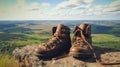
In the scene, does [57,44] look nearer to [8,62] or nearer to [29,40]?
[8,62]

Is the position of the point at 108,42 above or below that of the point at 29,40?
above

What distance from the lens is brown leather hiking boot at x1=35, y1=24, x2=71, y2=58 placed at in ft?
12.3

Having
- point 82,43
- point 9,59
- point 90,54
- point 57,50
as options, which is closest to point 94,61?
point 90,54

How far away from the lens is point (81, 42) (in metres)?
3.63

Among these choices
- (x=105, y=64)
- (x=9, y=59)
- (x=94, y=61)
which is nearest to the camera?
(x=105, y=64)

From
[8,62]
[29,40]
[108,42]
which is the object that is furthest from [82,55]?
[29,40]

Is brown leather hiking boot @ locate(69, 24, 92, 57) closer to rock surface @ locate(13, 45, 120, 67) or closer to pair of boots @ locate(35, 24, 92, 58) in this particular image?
pair of boots @ locate(35, 24, 92, 58)

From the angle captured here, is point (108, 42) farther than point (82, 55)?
Yes

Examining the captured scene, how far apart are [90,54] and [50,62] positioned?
2.36ft

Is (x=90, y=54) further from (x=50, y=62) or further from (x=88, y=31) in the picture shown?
(x=50, y=62)

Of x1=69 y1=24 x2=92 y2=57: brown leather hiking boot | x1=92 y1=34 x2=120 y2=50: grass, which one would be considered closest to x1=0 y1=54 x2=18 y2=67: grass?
x1=69 y1=24 x2=92 y2=57: brown leather hiking boot

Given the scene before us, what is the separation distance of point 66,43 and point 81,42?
19.4 inches

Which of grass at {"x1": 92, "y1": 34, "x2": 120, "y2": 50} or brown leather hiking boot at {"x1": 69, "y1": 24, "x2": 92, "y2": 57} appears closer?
brown leather hiking boot at {"x1": 69, "y1": 24, "x2": 92, "y2": 57}

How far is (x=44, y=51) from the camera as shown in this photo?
3.73 m
